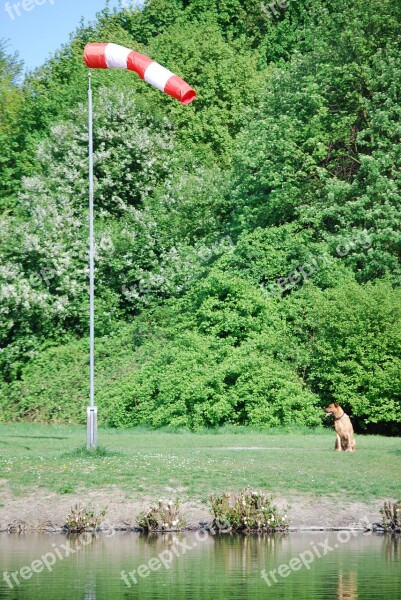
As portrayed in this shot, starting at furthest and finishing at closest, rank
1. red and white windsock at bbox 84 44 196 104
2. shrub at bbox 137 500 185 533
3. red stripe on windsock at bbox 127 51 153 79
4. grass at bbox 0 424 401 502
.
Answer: red stripe on windsock at bbox 127 51 153 79 < red and white windsock at bbox 84 44 196 104 < grass at bbox 0 424 401 502 < shrub at bbox 137 500 185 533

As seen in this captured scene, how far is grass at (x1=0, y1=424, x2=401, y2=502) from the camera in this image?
24.3 m

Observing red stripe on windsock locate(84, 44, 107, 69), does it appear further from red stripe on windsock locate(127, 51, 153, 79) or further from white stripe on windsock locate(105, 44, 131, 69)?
red stripe on windsock locate(127, 51, 153, 79)

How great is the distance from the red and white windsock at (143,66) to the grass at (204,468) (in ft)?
27.2

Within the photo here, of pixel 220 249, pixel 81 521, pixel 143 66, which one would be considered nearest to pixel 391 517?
pixel 81 521

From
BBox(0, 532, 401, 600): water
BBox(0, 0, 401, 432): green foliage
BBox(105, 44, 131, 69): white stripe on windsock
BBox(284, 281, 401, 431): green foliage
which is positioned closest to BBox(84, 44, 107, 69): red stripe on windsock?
BBox(105, 44, 131, 69): white stripe on windsock

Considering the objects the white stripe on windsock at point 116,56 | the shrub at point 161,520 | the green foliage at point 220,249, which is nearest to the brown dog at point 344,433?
the shrub at point 161,520

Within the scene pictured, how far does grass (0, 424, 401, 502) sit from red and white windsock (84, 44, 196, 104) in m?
8.31

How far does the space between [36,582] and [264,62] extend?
171 ft

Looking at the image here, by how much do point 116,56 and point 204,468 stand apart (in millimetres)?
10060

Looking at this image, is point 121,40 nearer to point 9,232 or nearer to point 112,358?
point 9,232

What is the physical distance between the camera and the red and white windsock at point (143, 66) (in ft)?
89.7

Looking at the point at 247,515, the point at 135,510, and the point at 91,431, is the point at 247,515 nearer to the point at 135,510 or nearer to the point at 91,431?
the point at 135,510

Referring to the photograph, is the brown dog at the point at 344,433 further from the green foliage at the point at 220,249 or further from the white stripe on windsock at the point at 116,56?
the white stripe on windsock at the point at 116,56

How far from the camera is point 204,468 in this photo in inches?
1013
